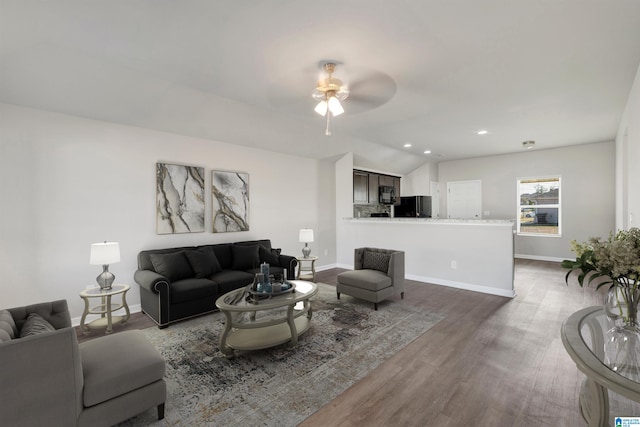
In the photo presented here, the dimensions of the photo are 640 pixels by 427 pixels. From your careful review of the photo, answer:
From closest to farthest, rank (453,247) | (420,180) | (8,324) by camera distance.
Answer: (8,324)
(453,247)
(420,180)

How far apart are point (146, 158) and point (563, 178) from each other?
858cm

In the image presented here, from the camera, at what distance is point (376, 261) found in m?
4.35

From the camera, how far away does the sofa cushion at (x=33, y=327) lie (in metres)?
1.65

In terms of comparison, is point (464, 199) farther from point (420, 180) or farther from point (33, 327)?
point (33, 327)

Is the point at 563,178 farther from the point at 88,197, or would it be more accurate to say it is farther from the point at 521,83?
the point at 88,197

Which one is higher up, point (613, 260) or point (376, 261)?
point (613, 260)

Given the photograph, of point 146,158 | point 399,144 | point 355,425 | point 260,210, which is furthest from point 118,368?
point 399,144

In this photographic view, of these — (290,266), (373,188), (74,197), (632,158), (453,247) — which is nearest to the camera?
(74,197)

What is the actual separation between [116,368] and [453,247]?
15.8 feet

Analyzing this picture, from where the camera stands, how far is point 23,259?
10.3 ft

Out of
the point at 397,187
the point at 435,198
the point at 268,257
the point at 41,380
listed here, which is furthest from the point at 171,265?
the point at 435,198

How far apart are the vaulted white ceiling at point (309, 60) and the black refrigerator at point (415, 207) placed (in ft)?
9.98

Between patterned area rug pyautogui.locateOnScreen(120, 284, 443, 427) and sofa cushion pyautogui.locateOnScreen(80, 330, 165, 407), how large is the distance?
33 centimetres

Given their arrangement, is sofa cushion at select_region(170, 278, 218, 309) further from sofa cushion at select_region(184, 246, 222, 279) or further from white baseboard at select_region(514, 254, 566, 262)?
white baseboard at select_region(514, 254, 566, 262)
